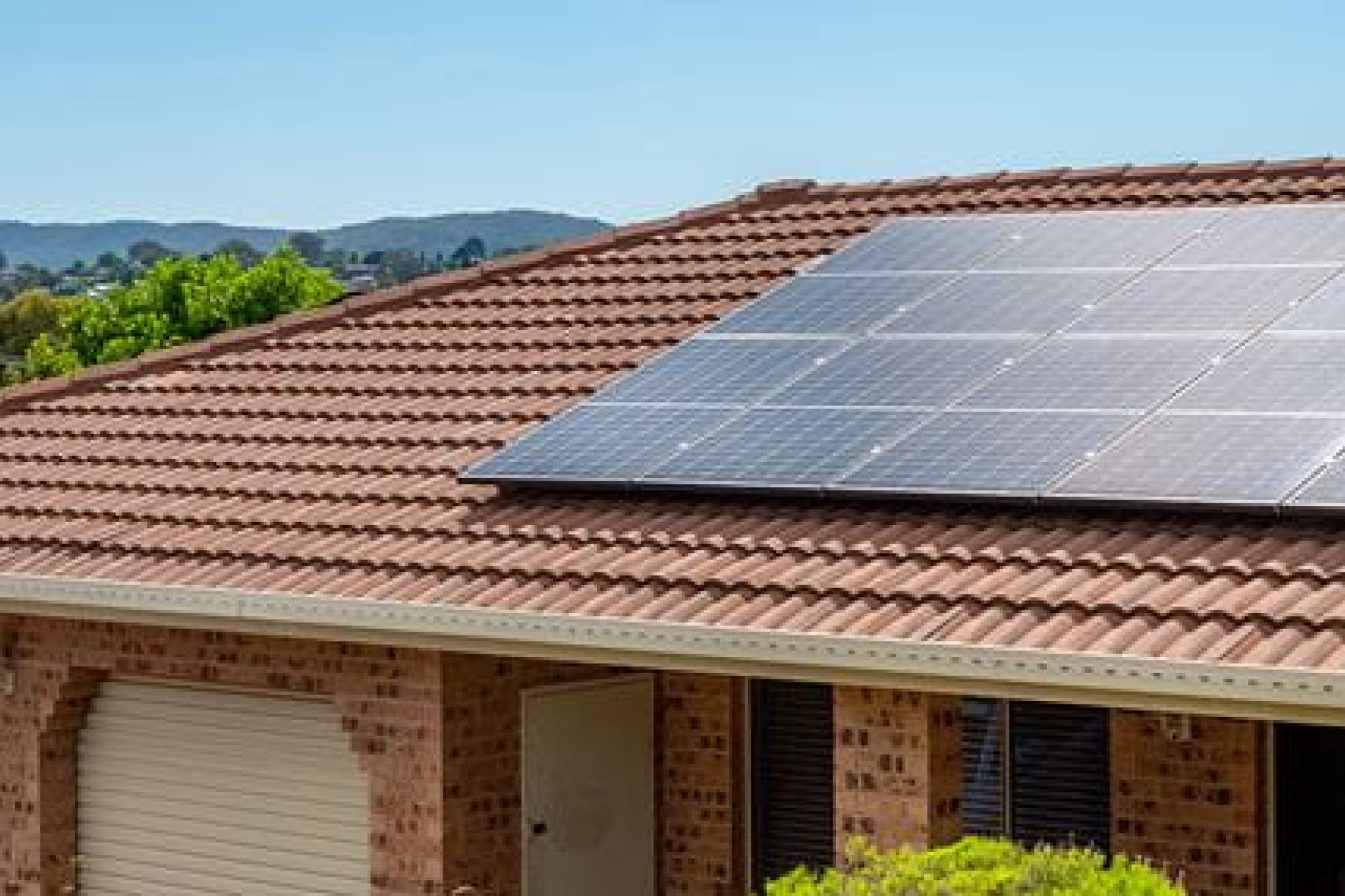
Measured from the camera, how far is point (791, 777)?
15469 mm

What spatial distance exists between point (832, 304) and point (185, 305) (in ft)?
173

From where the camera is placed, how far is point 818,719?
50.3ft

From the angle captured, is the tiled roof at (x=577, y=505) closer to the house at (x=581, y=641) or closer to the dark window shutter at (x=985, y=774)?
the house at (x=581, y=641)

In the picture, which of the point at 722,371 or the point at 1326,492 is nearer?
the point at 1326,492

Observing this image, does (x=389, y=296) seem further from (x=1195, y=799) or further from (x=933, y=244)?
(x=1195, y=799)

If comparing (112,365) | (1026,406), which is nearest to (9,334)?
(112,365)

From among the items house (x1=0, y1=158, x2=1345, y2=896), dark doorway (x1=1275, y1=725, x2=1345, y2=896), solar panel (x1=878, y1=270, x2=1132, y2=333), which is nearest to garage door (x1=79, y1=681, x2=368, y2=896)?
house (x1=0, y1=158, x2=1345, y2=896)

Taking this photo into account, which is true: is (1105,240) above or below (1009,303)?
above

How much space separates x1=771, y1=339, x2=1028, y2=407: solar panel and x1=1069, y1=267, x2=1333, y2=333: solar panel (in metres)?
0.55

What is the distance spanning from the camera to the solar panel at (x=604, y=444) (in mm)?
14766

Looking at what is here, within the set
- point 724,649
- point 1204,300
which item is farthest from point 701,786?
point 1204,300

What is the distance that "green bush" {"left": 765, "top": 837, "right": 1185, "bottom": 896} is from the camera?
31.9 feet

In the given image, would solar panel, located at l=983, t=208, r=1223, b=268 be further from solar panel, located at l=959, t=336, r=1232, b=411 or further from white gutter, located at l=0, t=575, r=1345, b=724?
white gutter, located at l=0, t=575, r=1345, b=724

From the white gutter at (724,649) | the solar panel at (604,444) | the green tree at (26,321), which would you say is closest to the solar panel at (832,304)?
the solar panel at (604,444)
